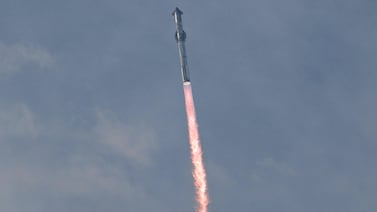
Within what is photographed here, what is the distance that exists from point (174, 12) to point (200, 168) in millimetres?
38984

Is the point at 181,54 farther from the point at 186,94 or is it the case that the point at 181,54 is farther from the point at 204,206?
the point at 204,206

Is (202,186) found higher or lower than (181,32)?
lower

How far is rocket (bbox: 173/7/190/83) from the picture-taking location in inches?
7146

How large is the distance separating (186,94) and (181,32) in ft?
49.3

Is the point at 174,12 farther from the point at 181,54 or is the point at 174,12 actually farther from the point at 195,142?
the point at 195,142

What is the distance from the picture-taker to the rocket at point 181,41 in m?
182

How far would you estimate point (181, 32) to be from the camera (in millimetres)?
184125

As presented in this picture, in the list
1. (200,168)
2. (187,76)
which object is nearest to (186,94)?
(187,76)

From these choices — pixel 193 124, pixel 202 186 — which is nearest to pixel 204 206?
pixel 202 186

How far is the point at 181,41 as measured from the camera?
184m

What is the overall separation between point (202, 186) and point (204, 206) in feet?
16.4

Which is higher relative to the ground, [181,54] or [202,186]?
[181,54]

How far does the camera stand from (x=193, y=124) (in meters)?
190

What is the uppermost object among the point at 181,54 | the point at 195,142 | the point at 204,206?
the point at 181,54
